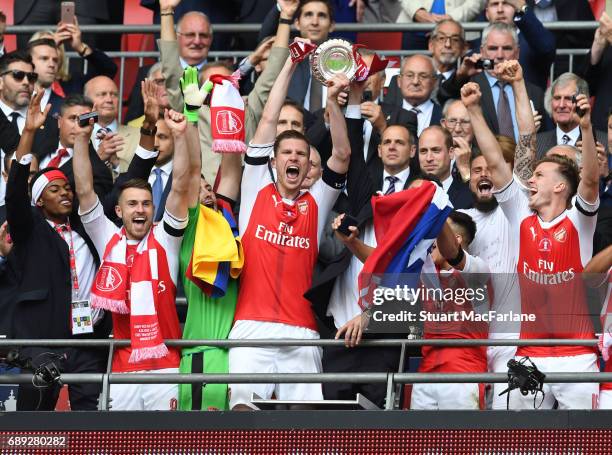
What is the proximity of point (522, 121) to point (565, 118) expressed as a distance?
1.90 m

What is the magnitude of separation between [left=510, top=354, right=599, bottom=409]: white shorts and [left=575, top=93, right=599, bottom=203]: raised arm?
1.10m

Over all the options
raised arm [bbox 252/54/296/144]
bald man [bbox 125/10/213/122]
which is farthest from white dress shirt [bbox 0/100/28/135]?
raised arm [bbox 252/54/296/144]

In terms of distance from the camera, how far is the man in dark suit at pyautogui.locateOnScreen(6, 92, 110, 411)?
1122cm

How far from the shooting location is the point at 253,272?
1120 centimetres

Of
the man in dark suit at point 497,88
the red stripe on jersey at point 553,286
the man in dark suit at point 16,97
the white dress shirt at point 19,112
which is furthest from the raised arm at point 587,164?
the white dress shirt at point 19,112

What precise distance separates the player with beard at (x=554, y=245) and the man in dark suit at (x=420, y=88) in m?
2.73

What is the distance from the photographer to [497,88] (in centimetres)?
1421

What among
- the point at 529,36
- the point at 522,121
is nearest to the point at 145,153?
the point at 522,121

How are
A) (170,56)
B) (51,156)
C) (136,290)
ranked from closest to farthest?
(136,290), (51,156), (170,56)

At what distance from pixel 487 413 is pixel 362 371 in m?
1.40

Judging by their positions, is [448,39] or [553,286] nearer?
[553,286]

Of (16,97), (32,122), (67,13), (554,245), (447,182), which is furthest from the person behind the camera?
(67,13)

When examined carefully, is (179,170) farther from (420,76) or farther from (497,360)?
(420,76)

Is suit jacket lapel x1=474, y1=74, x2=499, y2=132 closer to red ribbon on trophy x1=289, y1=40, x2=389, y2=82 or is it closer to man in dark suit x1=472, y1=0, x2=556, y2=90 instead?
man in dark suit x1=472, y1=0, x2=556, y2=90
